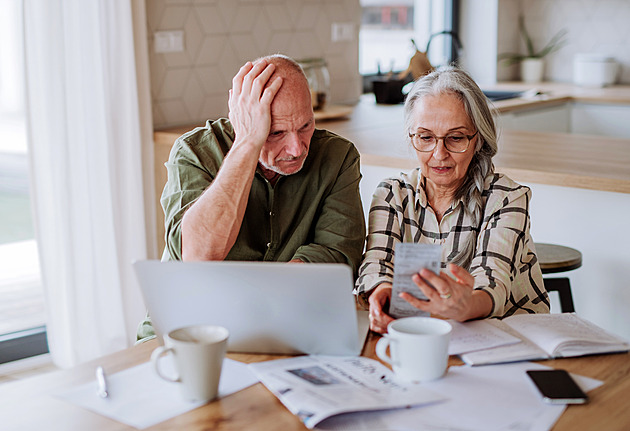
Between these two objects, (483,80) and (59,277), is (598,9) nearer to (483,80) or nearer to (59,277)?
(483,80)

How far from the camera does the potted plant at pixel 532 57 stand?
4.73 meters

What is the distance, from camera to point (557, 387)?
107cm

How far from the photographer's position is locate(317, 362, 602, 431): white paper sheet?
97 centimetres

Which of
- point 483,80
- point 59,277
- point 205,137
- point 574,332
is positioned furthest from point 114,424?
point 483,80

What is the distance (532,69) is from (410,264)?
12.8 feet

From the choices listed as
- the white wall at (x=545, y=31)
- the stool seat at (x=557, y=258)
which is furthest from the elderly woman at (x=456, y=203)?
the white wall at (x=545, y=31)

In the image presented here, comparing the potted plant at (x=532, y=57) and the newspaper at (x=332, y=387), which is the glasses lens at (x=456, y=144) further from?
the potted plant at (x=532, y=57)

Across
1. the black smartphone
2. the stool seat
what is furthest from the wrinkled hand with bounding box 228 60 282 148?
the stool seat

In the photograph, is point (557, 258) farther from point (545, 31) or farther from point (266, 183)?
point (545, 31)

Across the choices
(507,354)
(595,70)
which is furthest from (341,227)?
(595,70)

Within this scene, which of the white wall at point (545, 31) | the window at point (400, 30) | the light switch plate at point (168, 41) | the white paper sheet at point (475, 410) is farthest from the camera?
the white wall at point (545, 31)

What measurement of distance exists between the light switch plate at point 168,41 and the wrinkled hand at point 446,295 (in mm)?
1989

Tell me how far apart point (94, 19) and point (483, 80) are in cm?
282

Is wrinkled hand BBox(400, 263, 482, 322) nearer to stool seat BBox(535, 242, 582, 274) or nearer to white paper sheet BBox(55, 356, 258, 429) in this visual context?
white paper sheet BBox(55, 356, 258, 429)
